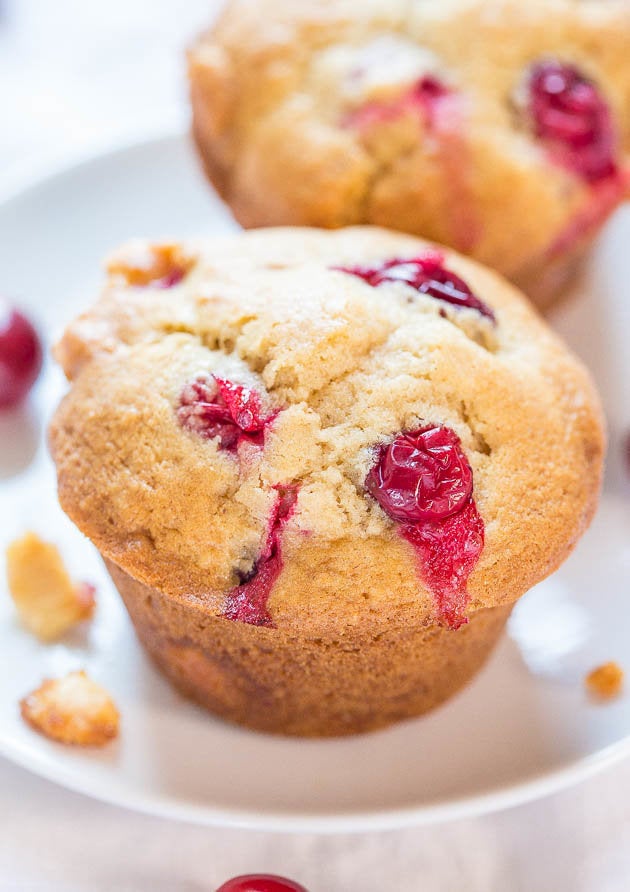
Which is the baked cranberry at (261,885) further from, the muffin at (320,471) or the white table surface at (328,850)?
the muffin at (320,471)

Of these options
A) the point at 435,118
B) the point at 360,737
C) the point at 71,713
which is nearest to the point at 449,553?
the point at 360,737

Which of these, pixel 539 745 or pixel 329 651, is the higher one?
pixel 329 651

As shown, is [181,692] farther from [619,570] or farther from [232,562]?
[619,570]

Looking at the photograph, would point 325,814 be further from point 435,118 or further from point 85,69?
point 85,69

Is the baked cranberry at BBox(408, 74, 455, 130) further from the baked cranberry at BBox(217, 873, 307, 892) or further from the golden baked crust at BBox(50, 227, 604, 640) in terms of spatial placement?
the baked cranberry at BBox(217, 873, 307, 892)

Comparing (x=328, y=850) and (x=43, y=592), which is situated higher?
(x=43, y=592)

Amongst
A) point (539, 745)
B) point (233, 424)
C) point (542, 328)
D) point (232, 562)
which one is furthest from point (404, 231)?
point (539, 745)
